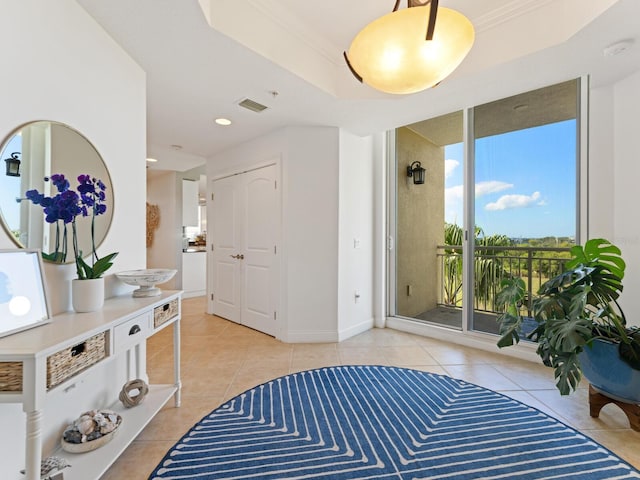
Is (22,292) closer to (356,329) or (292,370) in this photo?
(292,370)

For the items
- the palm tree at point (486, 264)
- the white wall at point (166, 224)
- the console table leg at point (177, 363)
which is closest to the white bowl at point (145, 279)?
the console table leg at point (177, 363)

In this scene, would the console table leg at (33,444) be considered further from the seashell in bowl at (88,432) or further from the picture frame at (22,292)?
the seashell in bowl at (88,432)

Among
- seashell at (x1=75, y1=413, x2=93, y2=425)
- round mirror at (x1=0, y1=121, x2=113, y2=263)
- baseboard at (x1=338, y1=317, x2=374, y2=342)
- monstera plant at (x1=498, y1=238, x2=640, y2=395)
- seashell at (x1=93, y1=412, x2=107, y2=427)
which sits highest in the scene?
round mirror at (x1=0, y1=121, x2=113, y2=263)

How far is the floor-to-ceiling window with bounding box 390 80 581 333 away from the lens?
265cm

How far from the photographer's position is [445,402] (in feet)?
6.54

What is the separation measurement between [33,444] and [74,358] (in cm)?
27

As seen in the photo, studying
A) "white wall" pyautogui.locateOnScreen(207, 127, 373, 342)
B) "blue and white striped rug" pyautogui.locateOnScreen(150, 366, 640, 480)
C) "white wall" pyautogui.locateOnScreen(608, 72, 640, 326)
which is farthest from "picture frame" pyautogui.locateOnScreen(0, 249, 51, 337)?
"white wall" pyautogui.locateOnScreen(608, 72, 640, 326)

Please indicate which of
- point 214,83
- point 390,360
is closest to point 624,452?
point 390,360

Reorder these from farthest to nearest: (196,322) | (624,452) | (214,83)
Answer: (196,322), (214,83), (624,452)

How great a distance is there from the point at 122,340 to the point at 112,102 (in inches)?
58.0

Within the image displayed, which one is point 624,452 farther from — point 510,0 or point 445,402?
point 510,0

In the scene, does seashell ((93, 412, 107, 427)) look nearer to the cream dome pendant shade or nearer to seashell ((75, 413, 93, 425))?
seashell ((75, 413, 93, 425))

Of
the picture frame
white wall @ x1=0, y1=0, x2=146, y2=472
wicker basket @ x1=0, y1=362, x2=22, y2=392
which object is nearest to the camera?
wicker basket @ x1=0, y1=362, x2=22, y2=392

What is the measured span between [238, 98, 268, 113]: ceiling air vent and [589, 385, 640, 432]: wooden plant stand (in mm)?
3366
